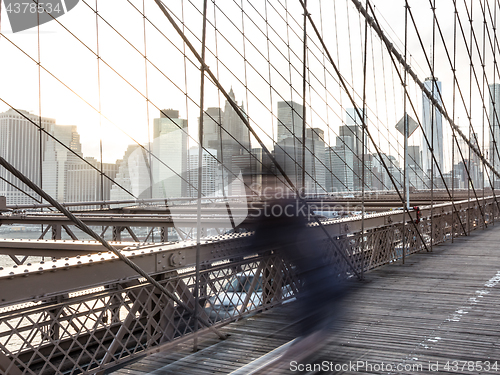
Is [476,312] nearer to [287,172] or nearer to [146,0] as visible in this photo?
[287,172]

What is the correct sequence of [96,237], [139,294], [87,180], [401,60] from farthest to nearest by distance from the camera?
[401,60] < [87,180] < [139,294] < [96,237]

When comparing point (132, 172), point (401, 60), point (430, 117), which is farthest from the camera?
point (430, 117)

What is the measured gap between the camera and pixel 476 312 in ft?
16.5

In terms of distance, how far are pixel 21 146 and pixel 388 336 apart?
406 inches

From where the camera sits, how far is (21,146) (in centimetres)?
1177

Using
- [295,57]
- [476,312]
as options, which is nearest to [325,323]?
[476,312]

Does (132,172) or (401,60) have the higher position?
(401,60)

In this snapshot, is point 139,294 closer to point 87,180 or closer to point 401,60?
point 87,180

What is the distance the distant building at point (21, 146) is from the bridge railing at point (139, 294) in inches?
235

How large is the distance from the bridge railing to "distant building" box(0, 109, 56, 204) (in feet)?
19.6

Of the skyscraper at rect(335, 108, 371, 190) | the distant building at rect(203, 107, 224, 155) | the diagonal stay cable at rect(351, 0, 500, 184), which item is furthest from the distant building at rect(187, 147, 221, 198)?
the skyscraper at rect(335, 108, 371, 190)

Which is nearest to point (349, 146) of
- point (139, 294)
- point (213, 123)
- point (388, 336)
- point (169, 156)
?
point (213, 123)

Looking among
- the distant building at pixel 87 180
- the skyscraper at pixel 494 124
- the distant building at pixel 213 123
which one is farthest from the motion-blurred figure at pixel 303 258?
the skyscraper at pixel 494 124

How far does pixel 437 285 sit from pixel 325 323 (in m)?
3.39
